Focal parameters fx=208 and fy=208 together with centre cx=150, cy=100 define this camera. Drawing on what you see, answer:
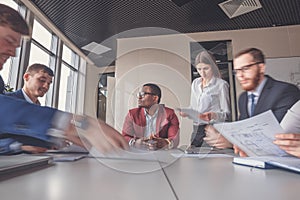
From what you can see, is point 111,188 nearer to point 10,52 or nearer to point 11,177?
point 11,177

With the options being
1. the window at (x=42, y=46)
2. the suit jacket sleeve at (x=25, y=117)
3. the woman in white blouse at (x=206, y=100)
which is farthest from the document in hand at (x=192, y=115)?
the window at (x=42, y=46)

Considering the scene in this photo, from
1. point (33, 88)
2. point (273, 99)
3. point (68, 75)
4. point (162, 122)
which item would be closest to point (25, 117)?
point (33, 88)

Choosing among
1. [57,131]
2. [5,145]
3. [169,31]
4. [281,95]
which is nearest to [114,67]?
[5,145]

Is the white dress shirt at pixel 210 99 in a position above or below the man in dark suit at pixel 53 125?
above

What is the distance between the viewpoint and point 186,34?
8.04ft

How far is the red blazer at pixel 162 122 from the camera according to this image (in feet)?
3.36

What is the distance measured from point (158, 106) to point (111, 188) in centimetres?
84

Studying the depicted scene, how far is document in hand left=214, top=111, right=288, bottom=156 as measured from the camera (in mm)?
565

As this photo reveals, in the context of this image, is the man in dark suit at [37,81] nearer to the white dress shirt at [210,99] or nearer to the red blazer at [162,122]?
the red blazer at [162,122]

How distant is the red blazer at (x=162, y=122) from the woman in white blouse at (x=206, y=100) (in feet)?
0.28

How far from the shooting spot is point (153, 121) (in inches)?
40.3

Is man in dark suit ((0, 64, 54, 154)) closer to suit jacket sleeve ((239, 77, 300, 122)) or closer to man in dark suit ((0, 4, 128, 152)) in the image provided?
man in dark suit ((0, 4, 128, 152))

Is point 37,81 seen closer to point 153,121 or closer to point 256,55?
point 153,121

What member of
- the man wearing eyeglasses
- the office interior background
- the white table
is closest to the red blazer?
the man wearing eyeglasses
